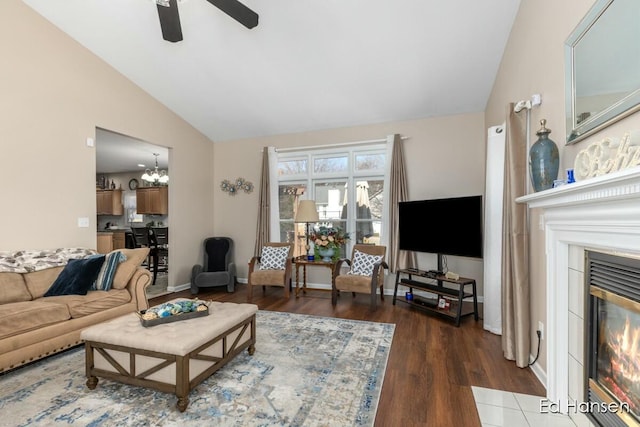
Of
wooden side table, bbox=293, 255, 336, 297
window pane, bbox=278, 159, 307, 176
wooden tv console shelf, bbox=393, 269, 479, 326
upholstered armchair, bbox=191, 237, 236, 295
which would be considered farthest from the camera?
window pane, bbox=278, 159, 307, 176

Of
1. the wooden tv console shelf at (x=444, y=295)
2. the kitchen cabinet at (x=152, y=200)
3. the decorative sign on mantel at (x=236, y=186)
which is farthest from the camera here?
the kitchen cabinet at (x=152, y=200)

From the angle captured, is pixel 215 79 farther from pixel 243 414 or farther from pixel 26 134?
pixel 243 414

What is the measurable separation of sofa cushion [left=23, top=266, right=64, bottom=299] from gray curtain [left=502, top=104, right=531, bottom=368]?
178 inches

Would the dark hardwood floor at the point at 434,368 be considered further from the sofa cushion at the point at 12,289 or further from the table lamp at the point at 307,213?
the sofa cushion at the point at 12,289

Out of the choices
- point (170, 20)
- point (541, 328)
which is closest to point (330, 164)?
point (170, 20)

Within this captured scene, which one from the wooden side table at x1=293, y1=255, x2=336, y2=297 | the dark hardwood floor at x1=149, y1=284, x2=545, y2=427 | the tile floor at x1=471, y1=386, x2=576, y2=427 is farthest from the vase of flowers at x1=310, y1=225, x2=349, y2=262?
the tile floor at x1=471, y1=386, x2=576, y2=427

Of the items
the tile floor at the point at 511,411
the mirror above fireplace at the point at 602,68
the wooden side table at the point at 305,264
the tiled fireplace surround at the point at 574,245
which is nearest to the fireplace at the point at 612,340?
the tiled fireplace surround at the point at 574,245

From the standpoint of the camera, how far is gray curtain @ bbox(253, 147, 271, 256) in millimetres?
5363

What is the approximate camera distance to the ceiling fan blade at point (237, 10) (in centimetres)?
232

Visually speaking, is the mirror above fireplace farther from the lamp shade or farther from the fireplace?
the lamp shade

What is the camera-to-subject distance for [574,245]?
1785mm

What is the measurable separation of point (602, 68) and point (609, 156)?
51cm

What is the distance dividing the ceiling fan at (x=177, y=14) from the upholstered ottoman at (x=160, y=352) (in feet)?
8.12

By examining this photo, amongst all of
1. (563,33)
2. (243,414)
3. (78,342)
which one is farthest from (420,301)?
(78,342)
